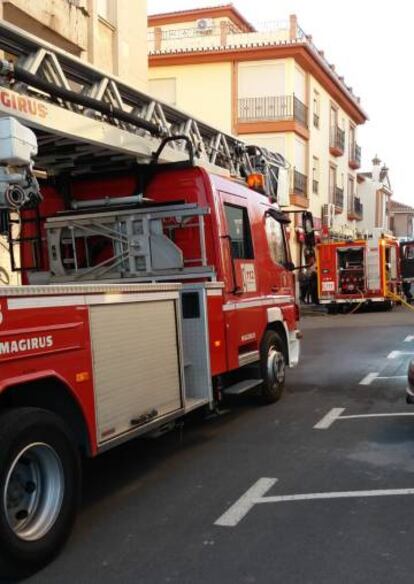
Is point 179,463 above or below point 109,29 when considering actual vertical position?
below

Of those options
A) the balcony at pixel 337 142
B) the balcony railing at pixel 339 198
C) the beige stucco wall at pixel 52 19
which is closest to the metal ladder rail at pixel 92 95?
the beige stucco wall at pixel 52 19

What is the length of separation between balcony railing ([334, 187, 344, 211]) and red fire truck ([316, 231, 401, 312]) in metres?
16.4

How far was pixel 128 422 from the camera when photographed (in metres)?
4.92

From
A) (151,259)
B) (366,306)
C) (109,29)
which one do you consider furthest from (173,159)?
(366,306)

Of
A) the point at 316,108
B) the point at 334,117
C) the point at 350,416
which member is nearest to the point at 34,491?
the point at 350,416

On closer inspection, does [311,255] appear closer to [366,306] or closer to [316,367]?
[316,367]

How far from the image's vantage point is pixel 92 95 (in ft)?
20.6

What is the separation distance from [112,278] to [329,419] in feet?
9.32

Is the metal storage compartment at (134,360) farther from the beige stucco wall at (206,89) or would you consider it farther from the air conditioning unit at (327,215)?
the air conditioning unit at (327,215)

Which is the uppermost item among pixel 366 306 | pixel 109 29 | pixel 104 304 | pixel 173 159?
pixel 109 29

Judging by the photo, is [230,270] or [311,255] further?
[311,255]

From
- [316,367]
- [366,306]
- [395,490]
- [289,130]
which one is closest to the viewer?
[395,490]

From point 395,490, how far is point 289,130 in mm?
28071

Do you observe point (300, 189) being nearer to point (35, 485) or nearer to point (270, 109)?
point (270, 109)
